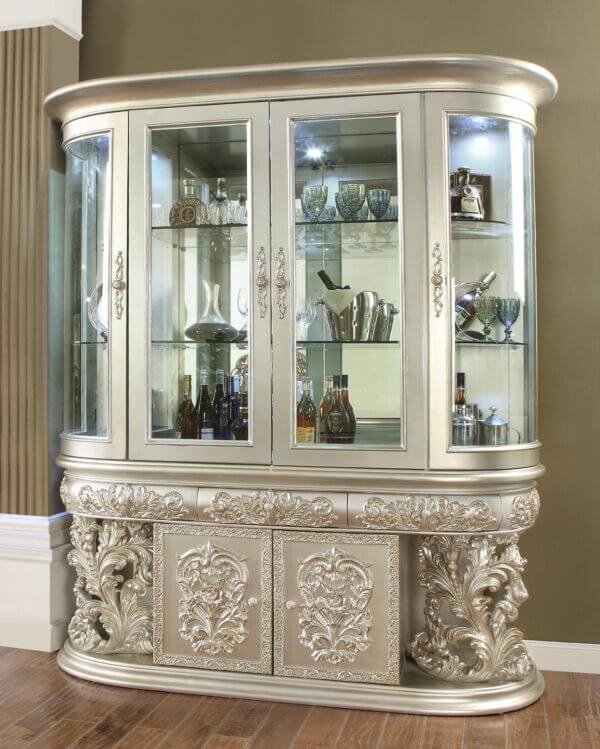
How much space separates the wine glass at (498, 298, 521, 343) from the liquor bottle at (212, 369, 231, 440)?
3.36 feet

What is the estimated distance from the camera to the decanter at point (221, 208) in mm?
3016

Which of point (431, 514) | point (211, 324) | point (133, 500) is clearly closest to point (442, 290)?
point (431, 514)

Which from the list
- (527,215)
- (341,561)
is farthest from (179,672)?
(527,215)

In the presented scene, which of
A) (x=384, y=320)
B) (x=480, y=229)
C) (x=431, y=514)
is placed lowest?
(x=431, y=514)

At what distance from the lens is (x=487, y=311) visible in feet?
9.51

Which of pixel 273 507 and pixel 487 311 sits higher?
pixel 487 311

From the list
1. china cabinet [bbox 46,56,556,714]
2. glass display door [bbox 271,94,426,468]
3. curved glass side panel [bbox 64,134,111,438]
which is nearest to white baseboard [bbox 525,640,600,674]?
china cabinet [bbox 46,56,556,714]

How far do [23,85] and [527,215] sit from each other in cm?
209

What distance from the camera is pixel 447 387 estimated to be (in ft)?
9.06

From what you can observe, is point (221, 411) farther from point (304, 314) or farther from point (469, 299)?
point (469, 299)

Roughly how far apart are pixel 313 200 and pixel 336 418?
0.79 meters

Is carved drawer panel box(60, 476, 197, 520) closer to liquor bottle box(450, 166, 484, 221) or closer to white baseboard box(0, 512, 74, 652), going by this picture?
white baseboard box(0, 512, 74, 652)

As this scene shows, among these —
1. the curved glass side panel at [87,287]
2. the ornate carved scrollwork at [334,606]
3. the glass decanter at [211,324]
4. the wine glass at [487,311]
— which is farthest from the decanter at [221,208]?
the ornate carved scrollwork at [334,606]

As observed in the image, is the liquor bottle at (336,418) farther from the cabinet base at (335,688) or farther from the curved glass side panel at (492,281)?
the cabinet base at (335,688)
